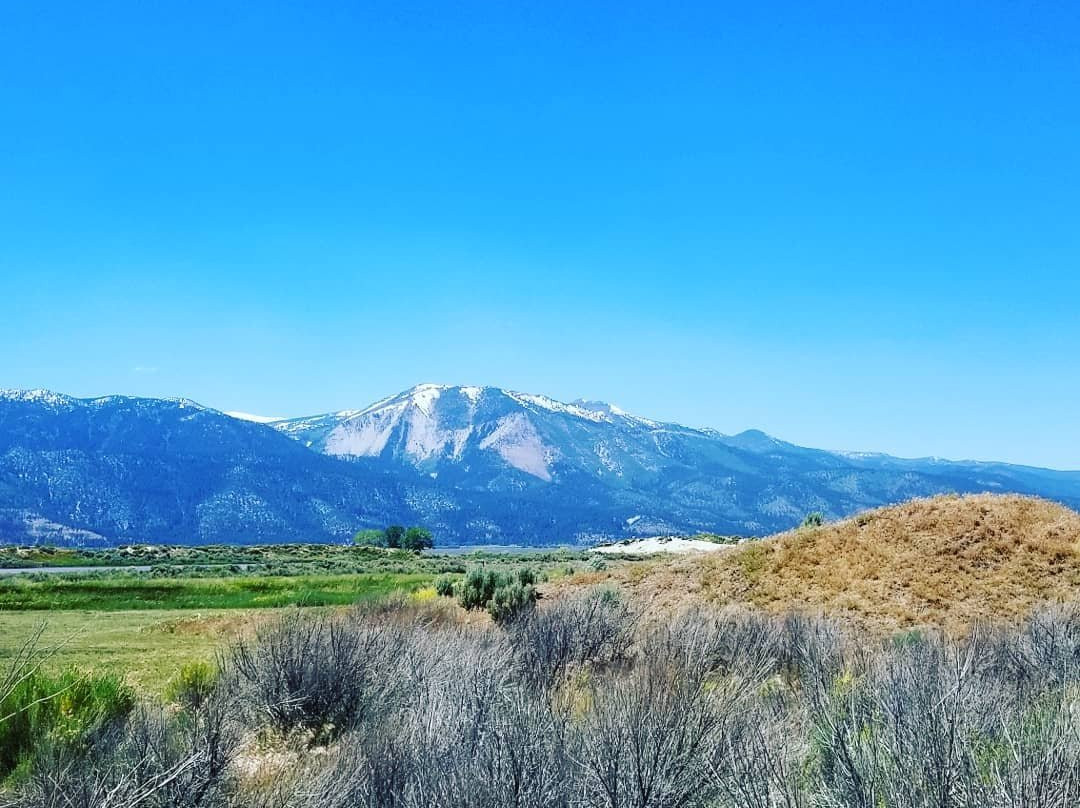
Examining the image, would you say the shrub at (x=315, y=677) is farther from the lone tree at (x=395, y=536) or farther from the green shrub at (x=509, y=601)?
the lone tree at (x=395, y=536)

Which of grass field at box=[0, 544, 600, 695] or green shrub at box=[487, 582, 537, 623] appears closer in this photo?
grass field at box=[0, 544, 600, 695]

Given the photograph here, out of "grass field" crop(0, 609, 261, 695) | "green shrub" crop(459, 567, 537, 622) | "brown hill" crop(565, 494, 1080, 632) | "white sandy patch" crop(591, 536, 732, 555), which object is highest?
"brown hill" crop(565, 494, 1080, 632)

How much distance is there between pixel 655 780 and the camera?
6488 millimetres

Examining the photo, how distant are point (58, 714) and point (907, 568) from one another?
2348cm

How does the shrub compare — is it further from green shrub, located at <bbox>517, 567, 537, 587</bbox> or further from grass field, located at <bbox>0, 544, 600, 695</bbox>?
green shrub, located at <bbox>517, 567, 537, 587</bbox>

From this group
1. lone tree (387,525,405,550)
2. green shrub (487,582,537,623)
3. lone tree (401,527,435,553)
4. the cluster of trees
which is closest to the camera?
green shrub (487,582,537,623)

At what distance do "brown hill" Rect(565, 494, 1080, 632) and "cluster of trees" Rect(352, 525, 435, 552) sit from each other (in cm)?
9368

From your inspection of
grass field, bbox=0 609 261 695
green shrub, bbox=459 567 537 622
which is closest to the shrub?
grass field, bbox=0 609 261 695

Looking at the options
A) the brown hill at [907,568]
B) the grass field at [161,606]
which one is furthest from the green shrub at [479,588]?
the brown hill at [907,568]

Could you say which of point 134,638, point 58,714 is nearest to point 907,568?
point 134,638

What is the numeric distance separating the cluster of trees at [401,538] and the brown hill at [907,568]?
93.7 meters

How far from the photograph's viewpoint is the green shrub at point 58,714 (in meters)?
7.84

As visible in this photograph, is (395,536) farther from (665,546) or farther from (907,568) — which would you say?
(907,568)

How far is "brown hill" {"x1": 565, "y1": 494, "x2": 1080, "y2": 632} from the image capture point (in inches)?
883
